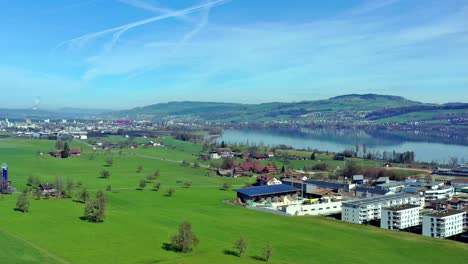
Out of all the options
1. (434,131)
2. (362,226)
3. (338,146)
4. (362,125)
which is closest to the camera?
(362,226)

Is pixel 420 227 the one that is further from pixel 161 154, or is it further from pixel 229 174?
pixel 161 154

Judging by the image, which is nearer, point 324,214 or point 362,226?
point 362,226

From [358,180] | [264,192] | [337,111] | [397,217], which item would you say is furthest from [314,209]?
[337,111]

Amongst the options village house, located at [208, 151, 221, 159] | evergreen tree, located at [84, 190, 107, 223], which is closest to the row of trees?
evergreen tree, located at [84, 190, 107, 223]

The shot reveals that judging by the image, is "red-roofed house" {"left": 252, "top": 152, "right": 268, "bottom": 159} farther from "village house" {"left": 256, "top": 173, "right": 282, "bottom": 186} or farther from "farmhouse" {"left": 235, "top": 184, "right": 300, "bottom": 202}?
"farmhouse" {"left": 235, "top": 184, "right": 300, "bottom": 202}

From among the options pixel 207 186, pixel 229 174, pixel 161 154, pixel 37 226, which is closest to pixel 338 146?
pixel 161 154

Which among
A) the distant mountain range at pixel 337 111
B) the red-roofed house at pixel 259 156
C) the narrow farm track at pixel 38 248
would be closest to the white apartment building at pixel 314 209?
the narrow farm track at pixel 38 248

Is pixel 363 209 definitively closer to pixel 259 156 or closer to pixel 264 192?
pixel 264 192
